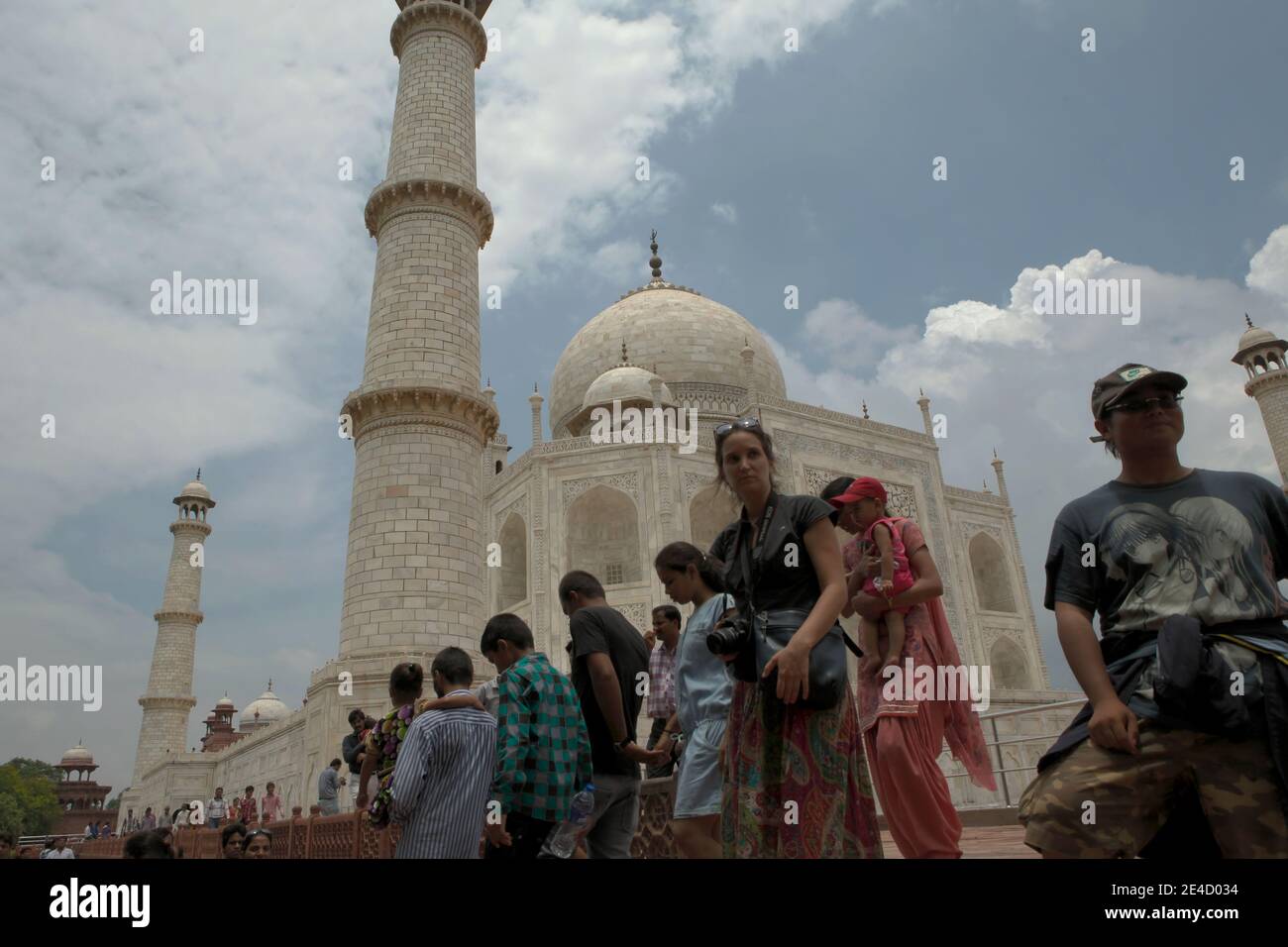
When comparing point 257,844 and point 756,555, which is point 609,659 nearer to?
point 756,555

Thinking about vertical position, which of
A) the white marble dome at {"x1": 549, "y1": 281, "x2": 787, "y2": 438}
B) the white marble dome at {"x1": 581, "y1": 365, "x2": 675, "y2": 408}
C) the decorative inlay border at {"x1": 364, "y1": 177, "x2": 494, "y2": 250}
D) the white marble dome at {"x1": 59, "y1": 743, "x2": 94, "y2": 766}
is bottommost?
the white marble dome at {"x1": 59, "y1": 743, "x2": 94, "y2": 766}

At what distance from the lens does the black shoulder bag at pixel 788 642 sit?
7.54 ft

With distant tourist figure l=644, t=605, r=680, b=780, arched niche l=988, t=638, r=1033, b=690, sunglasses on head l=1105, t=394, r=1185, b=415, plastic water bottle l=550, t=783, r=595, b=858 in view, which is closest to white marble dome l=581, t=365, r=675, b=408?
arched niche l=988, t=638, r=1033, b=690

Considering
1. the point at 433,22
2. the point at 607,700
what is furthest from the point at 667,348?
the point at 607,700

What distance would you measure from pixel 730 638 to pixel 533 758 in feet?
3.53

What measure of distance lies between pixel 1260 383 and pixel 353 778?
2694cm

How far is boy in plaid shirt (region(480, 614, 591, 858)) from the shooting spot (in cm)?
302

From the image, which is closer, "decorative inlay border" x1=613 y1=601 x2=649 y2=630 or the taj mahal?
the taj mahal

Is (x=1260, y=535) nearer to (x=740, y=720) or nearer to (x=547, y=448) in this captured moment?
(x=740, y=720)

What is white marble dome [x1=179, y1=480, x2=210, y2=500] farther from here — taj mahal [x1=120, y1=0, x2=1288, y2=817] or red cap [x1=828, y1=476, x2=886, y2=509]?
red cap [x1=828, y1=476, x2=886, y2=509]

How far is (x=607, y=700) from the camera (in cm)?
329

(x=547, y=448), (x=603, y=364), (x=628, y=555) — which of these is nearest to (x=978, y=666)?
(x=628, y=555)

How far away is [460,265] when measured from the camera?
32.1 feet

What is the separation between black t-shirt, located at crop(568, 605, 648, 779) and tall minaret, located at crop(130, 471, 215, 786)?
2348 centimetres
